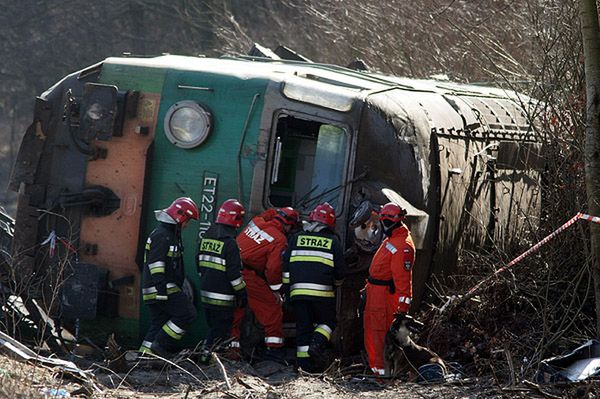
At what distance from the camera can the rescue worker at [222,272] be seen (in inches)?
393

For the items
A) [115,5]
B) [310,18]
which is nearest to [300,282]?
[310,18]

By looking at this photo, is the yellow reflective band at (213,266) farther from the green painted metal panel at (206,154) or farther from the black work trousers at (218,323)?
the green painted metal panel at (206,154)

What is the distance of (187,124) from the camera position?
409 inches

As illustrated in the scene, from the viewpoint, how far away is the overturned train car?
1021cm

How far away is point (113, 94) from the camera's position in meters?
10.4

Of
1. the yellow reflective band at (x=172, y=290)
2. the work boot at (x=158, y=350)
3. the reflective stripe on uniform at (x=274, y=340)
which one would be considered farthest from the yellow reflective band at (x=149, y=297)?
the reflective stripe on uniform at (x=274, y=340)

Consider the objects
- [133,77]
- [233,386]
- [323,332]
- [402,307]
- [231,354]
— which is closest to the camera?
[233,386]

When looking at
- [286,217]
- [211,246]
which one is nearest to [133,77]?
[211,246]

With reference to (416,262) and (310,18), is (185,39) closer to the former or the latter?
(310,18)

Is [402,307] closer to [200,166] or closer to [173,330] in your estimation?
[173,330]

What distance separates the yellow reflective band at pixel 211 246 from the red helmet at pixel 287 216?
0.56m

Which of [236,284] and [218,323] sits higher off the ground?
[236,284]

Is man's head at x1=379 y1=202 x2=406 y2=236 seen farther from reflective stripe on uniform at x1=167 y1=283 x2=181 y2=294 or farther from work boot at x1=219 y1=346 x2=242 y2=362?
reflective stripe on uniform at x1=167 y1=283 x2=181 y2=294

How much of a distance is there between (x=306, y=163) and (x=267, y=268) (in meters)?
1.05
